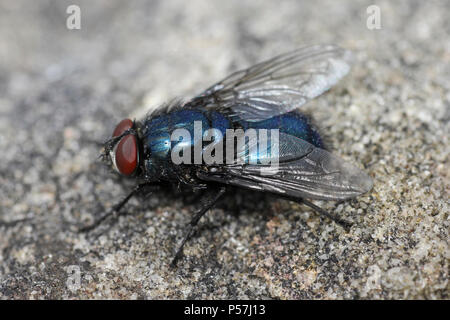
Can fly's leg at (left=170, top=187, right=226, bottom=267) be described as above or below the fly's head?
below

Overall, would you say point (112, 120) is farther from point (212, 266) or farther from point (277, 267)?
point (277, 267)

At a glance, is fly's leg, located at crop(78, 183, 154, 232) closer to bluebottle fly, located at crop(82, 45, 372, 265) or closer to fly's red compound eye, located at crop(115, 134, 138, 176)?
bluebottle fly, located at crop(82, 45, 372, 265)

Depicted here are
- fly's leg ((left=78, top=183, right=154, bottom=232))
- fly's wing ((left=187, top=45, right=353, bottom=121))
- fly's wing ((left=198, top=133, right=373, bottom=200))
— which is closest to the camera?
fly's wing ((left=198, top=133, right=373, bottom=200))

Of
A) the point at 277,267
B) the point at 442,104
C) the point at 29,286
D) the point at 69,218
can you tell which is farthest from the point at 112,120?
the point at 442,104

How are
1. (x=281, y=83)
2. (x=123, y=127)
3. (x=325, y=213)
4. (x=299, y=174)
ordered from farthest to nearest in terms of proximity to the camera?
(x=281, y=83) < (x=123, y=127) < (x=325, y=213) < (x=299, y=174)

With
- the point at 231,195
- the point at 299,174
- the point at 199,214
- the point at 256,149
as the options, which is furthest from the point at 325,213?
the point at 199,214

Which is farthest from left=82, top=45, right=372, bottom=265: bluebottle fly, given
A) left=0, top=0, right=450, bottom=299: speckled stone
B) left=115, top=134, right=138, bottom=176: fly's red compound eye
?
left=0, top=0, right=450, bottom=299: speckled stone

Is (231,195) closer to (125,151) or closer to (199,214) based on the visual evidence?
(199,214)
